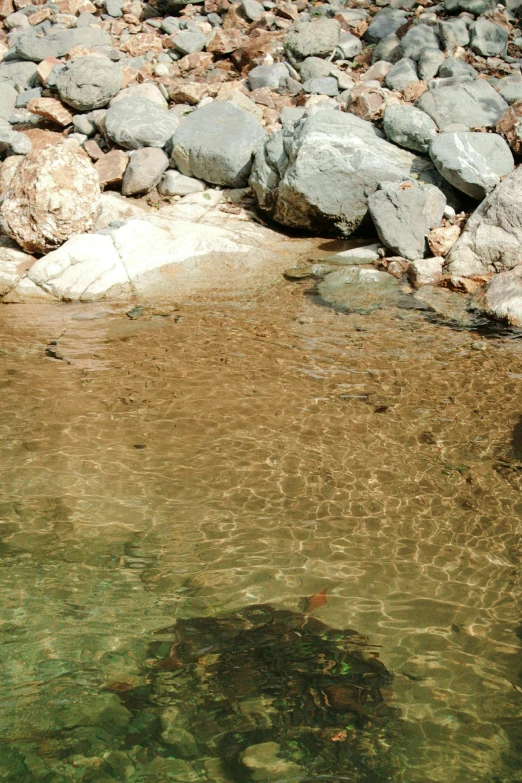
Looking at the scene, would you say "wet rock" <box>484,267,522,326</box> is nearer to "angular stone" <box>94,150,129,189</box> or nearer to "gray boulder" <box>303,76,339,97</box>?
"angular stone" <box>94,150,129,189</box>

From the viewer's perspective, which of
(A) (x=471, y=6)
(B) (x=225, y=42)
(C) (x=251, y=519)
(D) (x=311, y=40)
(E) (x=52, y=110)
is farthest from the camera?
(B) (x=225, y=42)

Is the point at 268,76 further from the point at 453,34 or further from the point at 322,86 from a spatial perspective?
the point at 453,34

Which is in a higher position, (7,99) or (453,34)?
(453,34)

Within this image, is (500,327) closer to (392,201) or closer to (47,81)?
(392,201)

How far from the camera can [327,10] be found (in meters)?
14.9

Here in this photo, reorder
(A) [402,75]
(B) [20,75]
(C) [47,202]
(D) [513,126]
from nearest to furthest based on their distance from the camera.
Answer: 1. (C) [47,202]
2. (D) [513,126]
3. (A) [402,75]
4. (B) [20,75]

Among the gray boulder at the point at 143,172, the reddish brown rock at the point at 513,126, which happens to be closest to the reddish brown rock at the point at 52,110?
the gray boulder at the point at 143,172

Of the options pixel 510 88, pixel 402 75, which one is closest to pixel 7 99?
pixel 402 75

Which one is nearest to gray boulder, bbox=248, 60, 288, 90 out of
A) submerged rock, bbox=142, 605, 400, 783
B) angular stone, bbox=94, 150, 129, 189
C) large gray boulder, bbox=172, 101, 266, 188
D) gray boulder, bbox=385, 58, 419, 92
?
gray boulder, bbox=385, 58, 419, 92

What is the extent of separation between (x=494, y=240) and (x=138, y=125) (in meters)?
5.72

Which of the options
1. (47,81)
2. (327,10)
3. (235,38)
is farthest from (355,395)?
(327,10)

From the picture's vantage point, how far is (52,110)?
12.1 metres

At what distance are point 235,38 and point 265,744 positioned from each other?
14040 mm

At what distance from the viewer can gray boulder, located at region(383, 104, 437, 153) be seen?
1027cm
